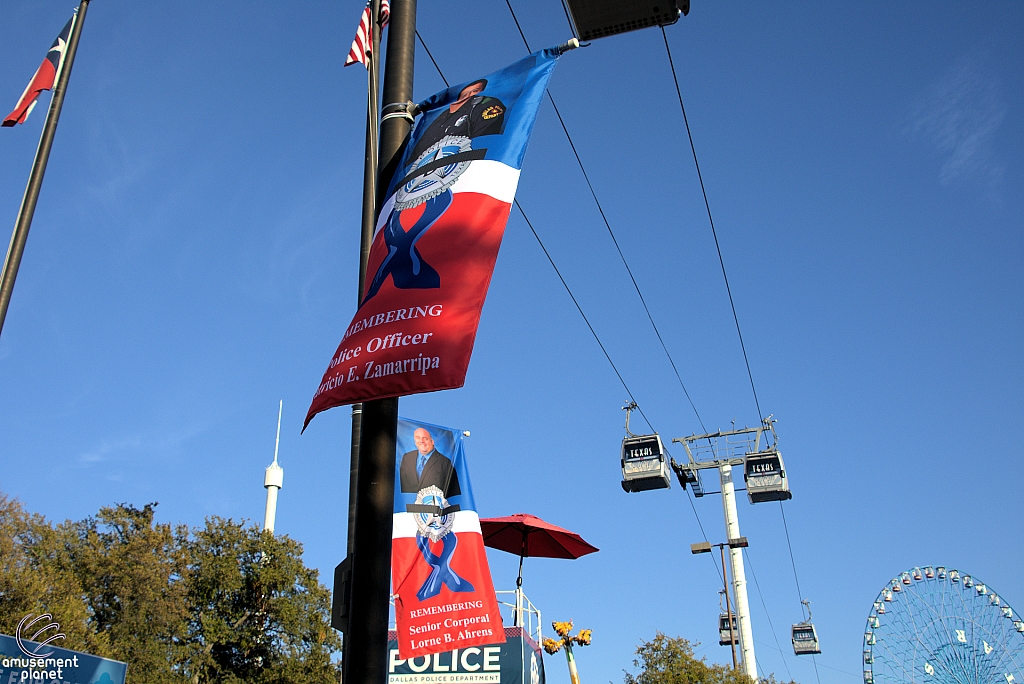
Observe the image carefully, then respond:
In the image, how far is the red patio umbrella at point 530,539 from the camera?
1783 cm

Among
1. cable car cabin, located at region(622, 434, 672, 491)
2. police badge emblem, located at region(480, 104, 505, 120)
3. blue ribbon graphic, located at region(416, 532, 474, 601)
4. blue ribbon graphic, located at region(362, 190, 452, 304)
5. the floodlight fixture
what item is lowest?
blue ribbon graphic, located at region(416, 532, 474, 601)

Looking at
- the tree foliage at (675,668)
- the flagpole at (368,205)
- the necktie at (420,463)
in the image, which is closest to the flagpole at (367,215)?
the flagpole at (368,205)

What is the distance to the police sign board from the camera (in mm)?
16109

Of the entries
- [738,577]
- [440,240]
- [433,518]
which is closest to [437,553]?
[433,518]

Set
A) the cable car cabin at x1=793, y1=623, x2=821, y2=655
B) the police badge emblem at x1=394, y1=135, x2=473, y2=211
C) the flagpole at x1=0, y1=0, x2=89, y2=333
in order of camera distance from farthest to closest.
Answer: the cable car cabin at x1=793, y1=623, x2=821, y2=655
the flagpole at x1=0, y1=0, x2=89, y2=333
the police badge emblem at x1=394, y1=135, x2=473, y2=211

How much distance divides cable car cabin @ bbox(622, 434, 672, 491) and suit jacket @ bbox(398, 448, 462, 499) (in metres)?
22.4

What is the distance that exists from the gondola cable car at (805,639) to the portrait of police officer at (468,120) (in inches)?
2248

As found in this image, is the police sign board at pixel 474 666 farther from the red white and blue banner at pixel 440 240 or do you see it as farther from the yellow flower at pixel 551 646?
the red white and blue banner at pixel 440 240

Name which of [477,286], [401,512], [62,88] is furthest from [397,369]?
[62,88]

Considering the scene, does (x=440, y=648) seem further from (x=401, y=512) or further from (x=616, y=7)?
(x=616, y=7)

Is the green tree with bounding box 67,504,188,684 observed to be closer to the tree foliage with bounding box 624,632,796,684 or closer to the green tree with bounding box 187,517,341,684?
the green tree with bounding box 187,517,341,684

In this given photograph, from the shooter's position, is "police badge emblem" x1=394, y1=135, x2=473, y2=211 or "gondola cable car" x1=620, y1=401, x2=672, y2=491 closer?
"police badge emblem" x1=394, y1=135, x2=473, y2=211

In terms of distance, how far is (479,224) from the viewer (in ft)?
17.9

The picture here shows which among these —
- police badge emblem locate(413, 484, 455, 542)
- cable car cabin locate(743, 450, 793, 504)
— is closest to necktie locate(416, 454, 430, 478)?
police badge emblem locate(413, 484, 455, 542)
